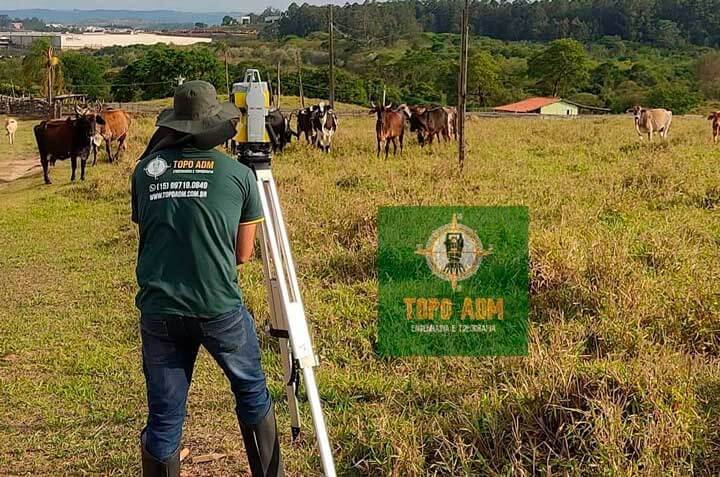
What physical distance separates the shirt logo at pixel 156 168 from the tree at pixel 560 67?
186 feet

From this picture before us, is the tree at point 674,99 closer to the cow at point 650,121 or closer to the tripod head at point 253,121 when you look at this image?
the cow at point 650,121

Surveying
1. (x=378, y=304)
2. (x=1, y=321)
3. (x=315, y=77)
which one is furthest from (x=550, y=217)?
(x=315, y=77)

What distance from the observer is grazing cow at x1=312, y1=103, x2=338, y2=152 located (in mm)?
16031

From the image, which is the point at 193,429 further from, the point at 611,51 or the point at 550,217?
the point at 611,51

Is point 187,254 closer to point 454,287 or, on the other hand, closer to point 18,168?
point 454,287

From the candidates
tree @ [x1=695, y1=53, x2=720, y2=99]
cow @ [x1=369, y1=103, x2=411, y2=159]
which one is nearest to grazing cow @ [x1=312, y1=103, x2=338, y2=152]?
cow @ [x1=369, y1=103, x2=411, y2=159]

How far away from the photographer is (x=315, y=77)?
53.3 metres

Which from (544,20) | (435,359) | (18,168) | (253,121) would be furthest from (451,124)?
(544,20)

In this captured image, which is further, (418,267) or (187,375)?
(418,267)

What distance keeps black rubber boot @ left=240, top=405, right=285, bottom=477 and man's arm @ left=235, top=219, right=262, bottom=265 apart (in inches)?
25.0

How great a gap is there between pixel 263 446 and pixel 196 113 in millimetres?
1338

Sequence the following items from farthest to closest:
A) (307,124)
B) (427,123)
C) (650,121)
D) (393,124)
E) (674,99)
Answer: (674,99)
(307,124)
(427,123)
(650,121)
(393,124)

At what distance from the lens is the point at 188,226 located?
2.73 metres

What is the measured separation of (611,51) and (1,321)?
80728 mm
